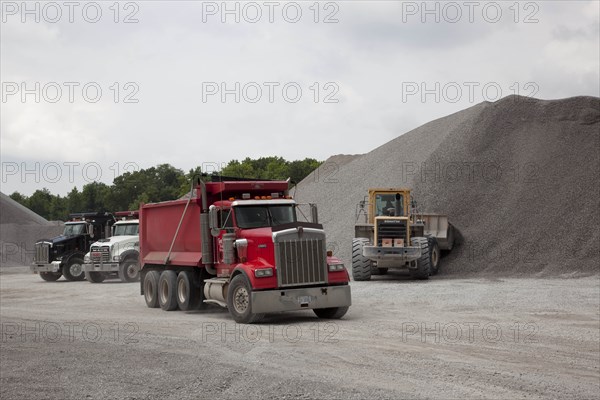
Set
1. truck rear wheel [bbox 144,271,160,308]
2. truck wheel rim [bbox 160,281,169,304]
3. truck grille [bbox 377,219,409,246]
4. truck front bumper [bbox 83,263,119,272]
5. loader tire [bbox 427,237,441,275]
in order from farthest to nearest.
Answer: truck front bumper [bbox 83,263,119,272], loader tire [bbox 427,237,441,275], truck grille [bbox 377,219,409,246], truck rear wheel [bbox 144,271,160,308], truck wheel rim [bbox 160,281,169,304]

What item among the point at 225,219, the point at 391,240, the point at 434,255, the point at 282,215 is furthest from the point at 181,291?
the point at 434,255

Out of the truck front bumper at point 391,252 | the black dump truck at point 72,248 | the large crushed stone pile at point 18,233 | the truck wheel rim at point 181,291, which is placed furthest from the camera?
the large crushed stone pile at point 18,233

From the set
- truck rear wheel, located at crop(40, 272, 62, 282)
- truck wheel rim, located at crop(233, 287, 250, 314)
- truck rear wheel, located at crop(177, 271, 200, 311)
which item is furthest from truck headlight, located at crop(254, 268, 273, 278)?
truck rear wheel, located at crop(40, 272, 62, 282)

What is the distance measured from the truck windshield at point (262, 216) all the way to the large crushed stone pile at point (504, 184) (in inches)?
641

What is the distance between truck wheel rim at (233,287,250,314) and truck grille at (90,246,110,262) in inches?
669

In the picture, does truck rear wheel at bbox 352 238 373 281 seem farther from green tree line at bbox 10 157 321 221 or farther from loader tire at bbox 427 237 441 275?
green tree line at bbox 10 157 321 221

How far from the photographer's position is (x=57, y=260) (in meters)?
34.7

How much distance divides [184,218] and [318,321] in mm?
4725

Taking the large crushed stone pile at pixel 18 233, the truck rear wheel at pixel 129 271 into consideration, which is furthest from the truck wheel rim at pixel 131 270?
the large crushed stone pile at pixel 18 233

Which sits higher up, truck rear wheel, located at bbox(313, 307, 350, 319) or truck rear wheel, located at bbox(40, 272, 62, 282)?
truck rear wheel, located at bbox(40, 272, 62, 282)

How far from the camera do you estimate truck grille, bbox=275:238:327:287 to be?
1612cm

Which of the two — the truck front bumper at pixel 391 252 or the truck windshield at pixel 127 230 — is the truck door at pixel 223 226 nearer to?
the truck front bumper at pixel 391 252

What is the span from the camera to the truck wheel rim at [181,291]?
62.6 ft

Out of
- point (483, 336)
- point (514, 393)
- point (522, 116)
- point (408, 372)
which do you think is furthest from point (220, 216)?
point (522, 116)
